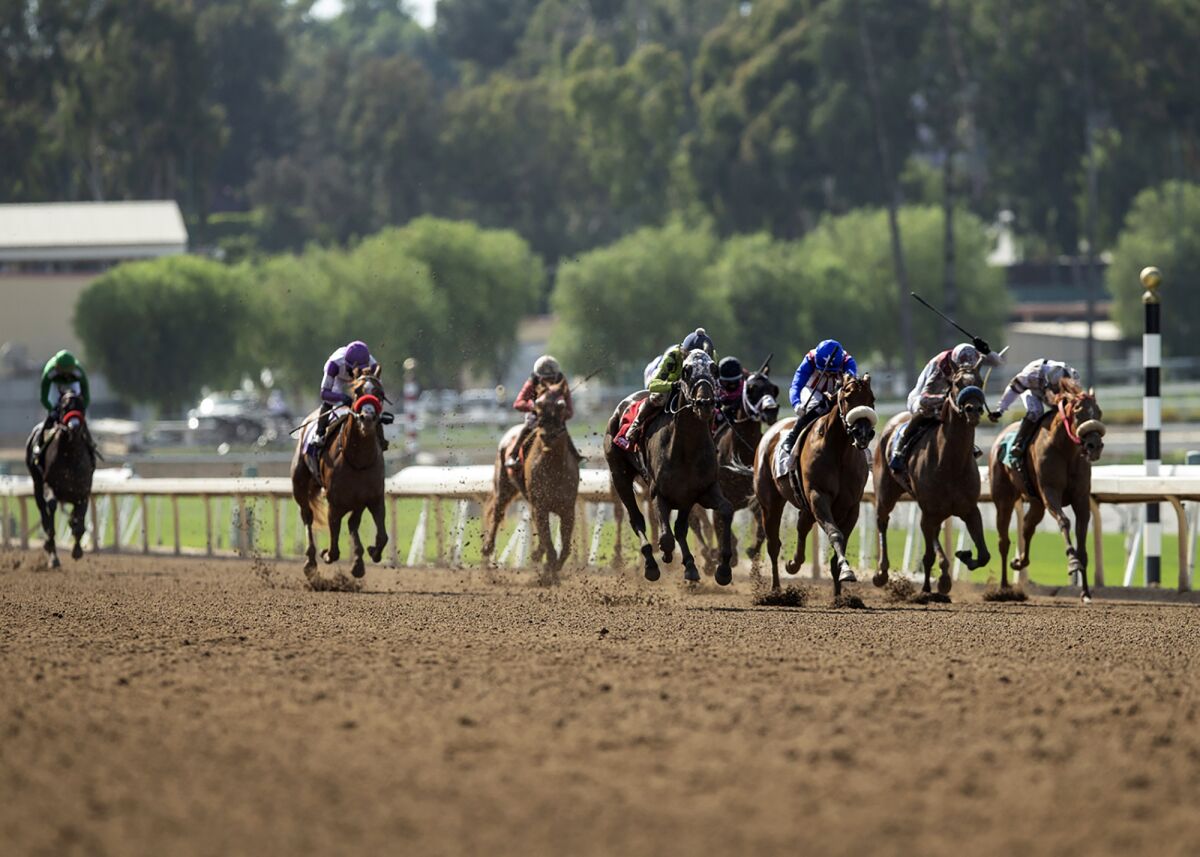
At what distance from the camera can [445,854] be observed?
15.5 ft

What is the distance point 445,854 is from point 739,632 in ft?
16.5

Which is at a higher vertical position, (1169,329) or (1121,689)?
(1169,329)

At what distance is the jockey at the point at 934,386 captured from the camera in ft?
38.3

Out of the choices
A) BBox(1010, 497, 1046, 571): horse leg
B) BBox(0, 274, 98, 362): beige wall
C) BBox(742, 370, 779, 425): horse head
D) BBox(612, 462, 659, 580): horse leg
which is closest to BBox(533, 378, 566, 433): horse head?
BBox(612, 462, 659, 580): horse leg

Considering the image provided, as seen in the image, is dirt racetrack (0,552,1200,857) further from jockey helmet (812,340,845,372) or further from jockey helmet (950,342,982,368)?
jockey helmet (812,340,845,372)

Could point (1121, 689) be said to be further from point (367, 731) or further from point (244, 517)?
point (244, 517)

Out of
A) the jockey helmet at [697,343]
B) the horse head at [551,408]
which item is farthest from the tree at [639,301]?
the jockey helmet at [697,343]

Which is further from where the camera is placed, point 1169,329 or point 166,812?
point 1169,329

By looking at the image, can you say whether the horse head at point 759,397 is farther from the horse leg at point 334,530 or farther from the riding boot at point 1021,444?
the horse leg at point 334,530

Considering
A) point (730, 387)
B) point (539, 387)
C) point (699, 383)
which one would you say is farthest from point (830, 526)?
point (539, 387)

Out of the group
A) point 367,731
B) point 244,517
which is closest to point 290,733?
point 367,731

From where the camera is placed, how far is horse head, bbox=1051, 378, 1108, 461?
11945 millimetres

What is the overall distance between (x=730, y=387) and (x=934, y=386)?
1824 millimetres

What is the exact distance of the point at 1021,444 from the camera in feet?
42.2
